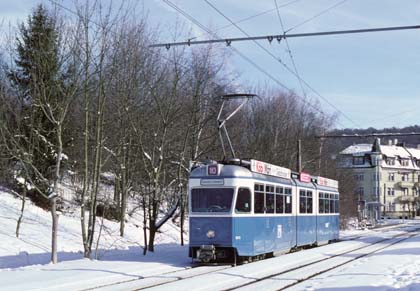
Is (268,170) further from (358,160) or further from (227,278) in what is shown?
(358,160)

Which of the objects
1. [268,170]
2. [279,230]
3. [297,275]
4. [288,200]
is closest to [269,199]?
[268,170]

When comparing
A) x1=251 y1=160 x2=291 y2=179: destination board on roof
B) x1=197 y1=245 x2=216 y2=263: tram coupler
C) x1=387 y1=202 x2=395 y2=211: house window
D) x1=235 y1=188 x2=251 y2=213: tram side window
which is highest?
x1=387 y1=202 x2=395 y2=211: house window

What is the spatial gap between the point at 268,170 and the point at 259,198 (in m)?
1.45

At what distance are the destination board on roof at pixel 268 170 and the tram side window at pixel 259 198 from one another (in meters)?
0.53

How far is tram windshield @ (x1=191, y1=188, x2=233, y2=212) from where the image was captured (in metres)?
19.8

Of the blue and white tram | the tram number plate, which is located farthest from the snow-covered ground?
the tram number plate

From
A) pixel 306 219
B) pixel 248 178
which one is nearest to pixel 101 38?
pixel 248 178

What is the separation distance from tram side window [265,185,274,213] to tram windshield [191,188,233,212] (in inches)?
82.4

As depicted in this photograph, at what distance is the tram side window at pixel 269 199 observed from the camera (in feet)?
70.5

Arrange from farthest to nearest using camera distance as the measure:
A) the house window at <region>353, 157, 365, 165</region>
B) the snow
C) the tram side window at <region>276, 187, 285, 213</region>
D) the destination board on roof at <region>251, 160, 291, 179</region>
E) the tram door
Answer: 1. the snow
2. the house window at <region>353, 157, 365, 165</region>
3. the tram door
4. the tram side window at <region>276, 187, 285, 213</region>
5. the destination board on roof at <region>251, 160, 291, 179</region>

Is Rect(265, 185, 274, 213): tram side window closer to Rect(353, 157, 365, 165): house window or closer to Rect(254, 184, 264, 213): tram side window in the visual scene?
Rect(254, 184, 264, 213): tram side window

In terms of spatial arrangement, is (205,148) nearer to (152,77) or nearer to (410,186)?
(152,77)

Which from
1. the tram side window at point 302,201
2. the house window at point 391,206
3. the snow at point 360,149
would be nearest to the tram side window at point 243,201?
the tram side window at point 302,201

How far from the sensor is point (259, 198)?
2081 cm
